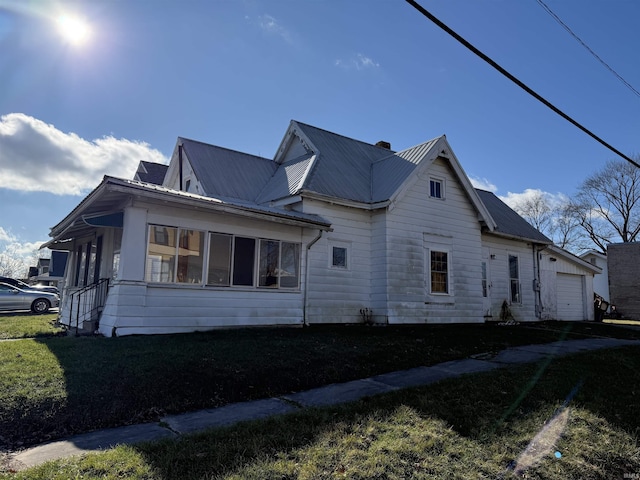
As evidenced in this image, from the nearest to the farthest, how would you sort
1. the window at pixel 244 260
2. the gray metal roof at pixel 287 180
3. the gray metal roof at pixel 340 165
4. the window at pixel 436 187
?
the window at pixel 244 260 → the gray metal roof at pixel 340 165 → the gray metal roof at pixel 287 180 → the window at pixel 436 187

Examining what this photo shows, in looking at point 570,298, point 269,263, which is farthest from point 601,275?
point 269,263

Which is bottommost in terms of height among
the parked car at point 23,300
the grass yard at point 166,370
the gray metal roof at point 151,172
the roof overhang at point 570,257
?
the grass yard at point 166,370

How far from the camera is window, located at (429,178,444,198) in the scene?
1502cm

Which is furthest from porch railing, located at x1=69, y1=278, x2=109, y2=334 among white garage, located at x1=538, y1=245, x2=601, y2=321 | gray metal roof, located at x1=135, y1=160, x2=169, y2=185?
white garage, located at x1=538, y1=245, x2=601, y2=321

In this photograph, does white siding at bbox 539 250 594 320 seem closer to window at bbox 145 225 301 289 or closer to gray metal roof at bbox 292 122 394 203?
gray metal roof at bbox 292 122 394 203

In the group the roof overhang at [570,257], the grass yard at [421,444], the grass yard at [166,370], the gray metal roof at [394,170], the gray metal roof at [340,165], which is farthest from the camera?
the roof overhang at [570,257]

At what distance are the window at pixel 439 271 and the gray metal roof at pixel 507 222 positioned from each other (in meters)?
3.35

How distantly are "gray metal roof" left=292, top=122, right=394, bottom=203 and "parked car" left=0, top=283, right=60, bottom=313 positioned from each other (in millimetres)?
13919

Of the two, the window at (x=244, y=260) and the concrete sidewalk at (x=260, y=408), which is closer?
the concrete sidewalk at (x=260, y=408)

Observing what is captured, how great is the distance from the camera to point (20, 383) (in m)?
5.41

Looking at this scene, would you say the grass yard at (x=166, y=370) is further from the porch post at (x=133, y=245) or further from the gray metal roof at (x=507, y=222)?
the gray metal roof at (x=507, y=222)

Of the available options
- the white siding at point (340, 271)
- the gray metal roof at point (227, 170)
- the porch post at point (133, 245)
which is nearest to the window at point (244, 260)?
the white siding at point (340, 271)

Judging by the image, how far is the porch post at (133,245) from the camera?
9188mm

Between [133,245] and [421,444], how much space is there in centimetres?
730
